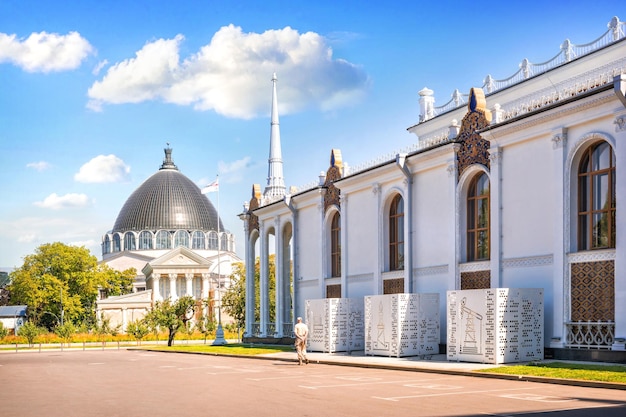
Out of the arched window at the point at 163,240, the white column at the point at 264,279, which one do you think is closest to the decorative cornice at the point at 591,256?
the white column at the point at 264,279

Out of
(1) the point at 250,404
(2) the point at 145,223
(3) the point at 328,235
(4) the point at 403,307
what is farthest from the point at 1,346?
(2) the point at 145,223

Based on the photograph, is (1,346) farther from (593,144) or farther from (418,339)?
(593,144)

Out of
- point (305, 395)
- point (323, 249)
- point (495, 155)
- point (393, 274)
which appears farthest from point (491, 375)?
point (323, 249)

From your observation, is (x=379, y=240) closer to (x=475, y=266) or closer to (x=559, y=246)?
(x=475, y=266)

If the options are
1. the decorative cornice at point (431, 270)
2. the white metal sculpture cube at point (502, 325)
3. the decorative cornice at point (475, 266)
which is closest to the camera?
the white metal sculpture cube at point (502, 325)

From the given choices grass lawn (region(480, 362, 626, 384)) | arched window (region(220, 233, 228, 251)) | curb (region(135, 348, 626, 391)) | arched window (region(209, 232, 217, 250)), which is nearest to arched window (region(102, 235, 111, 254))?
arched window (region(209, 232, 217, 250))

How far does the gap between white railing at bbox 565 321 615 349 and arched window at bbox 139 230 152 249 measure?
441 feet

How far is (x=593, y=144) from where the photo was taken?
25.9 m

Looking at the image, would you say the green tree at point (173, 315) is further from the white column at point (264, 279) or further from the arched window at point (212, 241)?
the arched window at point (212, 241)

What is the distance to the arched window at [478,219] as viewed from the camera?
31.5 meters

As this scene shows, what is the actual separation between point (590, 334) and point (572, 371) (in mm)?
4638

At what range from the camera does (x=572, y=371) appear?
21062 mm

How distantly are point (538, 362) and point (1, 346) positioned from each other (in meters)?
58.9

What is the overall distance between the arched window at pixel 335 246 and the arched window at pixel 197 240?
112965 mm
